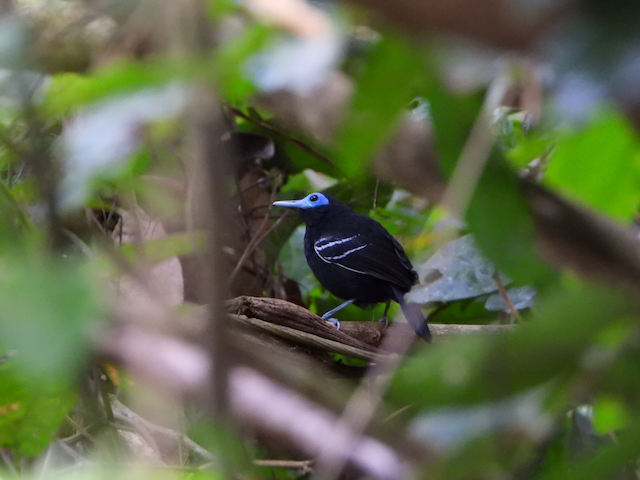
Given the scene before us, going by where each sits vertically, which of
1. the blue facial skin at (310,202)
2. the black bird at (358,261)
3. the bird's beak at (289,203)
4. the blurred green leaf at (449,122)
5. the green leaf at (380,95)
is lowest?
the black bird at (358,261)

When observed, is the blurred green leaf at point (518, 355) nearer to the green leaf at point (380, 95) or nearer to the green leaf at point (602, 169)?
the green leaf at point (380, 95)

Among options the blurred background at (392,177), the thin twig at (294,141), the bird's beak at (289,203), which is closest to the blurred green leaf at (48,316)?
the blurred background at (392,177)

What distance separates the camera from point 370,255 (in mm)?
3686

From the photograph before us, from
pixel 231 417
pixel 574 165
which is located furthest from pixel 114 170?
pixel 574 165

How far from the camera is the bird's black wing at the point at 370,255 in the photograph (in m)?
3.62

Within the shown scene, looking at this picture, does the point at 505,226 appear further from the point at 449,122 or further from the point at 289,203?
the point at 289,203

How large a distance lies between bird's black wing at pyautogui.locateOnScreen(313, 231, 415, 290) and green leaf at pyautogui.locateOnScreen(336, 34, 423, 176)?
295 cm

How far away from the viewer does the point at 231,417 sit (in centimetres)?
52

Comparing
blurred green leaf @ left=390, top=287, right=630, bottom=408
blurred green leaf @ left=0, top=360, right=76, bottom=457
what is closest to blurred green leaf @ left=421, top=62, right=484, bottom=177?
blurred green leaf @ left=390, top=287, right=630, bottom=408

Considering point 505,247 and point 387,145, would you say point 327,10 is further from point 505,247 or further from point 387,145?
point 505,247

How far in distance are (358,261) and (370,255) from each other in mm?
85

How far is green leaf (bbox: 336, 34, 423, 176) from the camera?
2.13ft

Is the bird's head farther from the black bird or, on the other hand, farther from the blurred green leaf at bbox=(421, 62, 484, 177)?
the blurred green leaf at bbox=(421, 62, 484, 177)

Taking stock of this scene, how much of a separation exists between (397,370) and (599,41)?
387 mm
